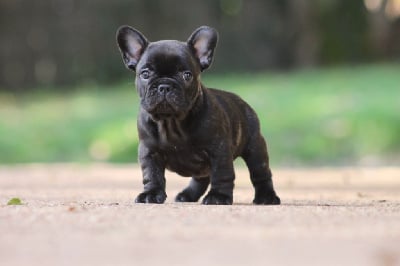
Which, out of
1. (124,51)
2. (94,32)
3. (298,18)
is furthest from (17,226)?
(298,18)

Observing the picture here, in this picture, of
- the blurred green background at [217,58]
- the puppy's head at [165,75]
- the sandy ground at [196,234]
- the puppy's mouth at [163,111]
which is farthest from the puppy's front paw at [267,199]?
the blurred green background at [217,58]

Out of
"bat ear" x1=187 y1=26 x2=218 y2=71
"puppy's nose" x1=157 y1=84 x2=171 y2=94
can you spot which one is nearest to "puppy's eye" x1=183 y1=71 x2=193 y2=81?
"puppy's nose" x1=157 y1=84 x2=171 y2=94

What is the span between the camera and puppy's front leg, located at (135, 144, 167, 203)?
7754 millimetres

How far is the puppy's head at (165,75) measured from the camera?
757 cm

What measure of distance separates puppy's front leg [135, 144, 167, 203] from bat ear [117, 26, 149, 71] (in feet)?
2.46

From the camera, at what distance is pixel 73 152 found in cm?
1891

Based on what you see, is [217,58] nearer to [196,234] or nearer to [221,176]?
[221,176]

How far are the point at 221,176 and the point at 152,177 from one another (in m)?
0.53

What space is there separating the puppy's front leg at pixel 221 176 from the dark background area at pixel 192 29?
2159cm

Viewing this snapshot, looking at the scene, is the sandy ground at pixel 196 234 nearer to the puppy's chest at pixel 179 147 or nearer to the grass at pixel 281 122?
the puppy's chest at pixel 179 147

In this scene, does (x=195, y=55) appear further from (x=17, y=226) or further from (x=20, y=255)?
(x=20, y=255)

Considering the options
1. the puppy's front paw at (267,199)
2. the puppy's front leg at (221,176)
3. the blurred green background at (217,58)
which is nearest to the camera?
the puppy's front leg at (221,176)

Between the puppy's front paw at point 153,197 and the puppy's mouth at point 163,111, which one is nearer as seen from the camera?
the puppy's mouth at point 163,111

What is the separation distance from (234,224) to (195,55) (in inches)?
99.7
